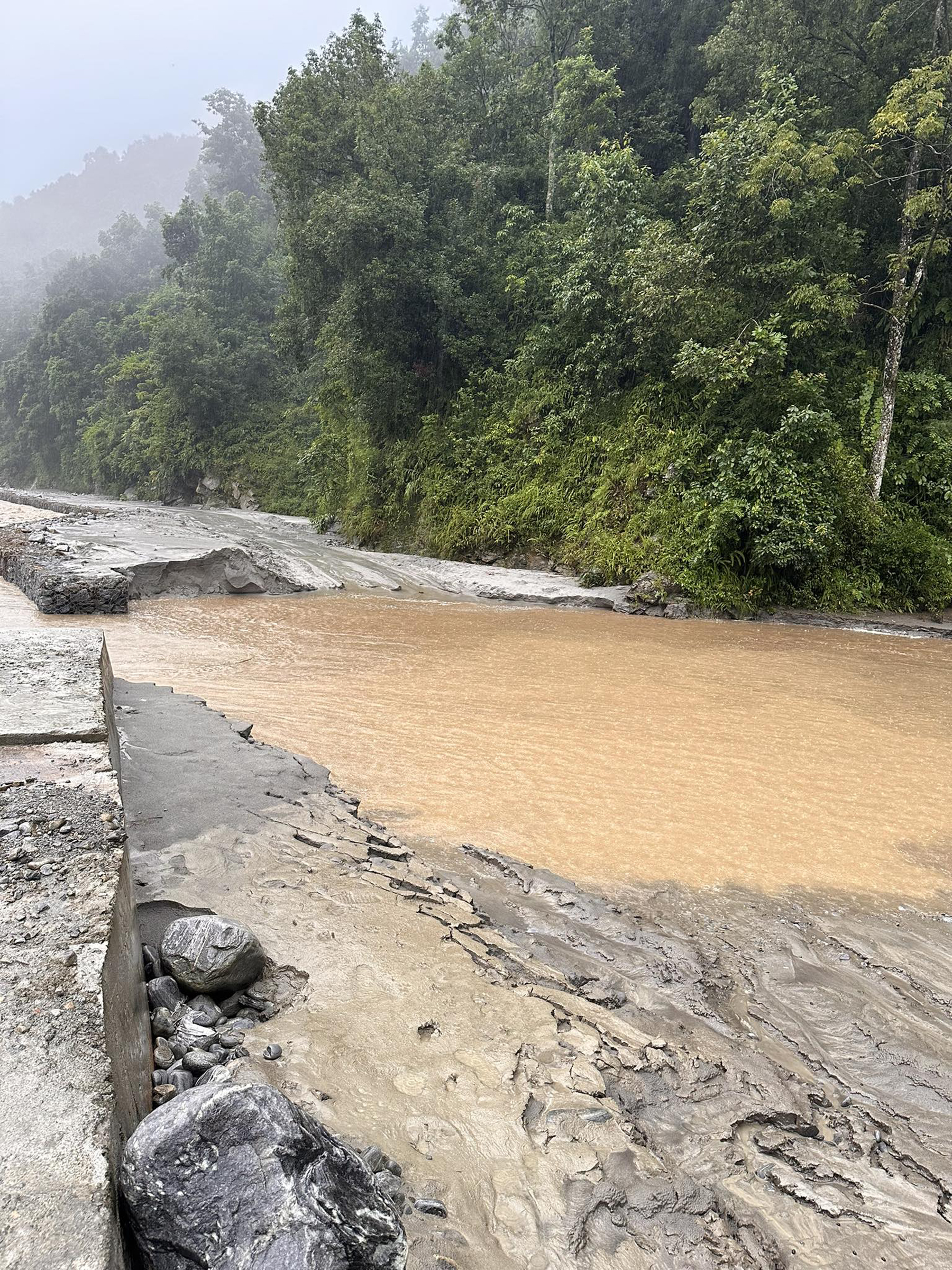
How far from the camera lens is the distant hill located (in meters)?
132

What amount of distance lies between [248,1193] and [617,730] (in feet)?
17.2

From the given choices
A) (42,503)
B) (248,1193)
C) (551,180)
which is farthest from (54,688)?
(42,503)

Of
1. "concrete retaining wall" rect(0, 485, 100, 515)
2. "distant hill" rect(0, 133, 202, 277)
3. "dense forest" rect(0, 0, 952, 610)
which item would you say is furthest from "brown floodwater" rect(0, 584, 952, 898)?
"distant hill" rect(0, 133, 202, 277)

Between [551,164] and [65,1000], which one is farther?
[551,164]

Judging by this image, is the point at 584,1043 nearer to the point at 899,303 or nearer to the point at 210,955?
the point at 210,955

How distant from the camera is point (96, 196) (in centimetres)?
13838

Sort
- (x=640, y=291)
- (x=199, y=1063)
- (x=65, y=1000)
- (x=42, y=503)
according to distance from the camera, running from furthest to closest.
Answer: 1. (x=42, y=503)
2. (x=640, y=291)
3. (x=199, y=1063)
4. (x=65, y=1000)

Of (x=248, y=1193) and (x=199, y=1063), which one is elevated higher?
(x=248, y=1193)

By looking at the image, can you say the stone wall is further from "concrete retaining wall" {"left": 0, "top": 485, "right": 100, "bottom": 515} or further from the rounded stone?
Answer: the rounded stone

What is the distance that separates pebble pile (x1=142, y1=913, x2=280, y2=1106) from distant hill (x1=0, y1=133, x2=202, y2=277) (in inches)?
6077

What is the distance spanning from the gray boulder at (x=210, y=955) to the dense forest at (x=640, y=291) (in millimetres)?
10503

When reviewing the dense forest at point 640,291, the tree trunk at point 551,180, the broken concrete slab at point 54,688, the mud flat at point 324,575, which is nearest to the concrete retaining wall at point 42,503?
the mud flat at point 324,575

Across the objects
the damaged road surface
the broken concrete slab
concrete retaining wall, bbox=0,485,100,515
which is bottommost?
the damaged road surface

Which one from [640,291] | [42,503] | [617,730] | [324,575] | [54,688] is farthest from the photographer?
[42,503]
